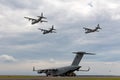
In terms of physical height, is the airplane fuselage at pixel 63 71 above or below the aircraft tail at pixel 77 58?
below

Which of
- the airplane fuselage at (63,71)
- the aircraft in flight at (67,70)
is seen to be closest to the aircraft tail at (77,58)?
the aircraft in flight at (67,70)

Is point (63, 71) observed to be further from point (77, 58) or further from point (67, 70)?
point (77, 58)

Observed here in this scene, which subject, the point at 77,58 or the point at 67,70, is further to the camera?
the point at 77,58

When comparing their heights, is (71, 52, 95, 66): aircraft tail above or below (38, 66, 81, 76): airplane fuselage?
above

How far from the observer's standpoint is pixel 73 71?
12875cm

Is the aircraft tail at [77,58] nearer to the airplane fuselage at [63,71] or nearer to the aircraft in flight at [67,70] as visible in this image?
the aircraft in flight at [67,70]

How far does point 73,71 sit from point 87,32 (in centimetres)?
2419

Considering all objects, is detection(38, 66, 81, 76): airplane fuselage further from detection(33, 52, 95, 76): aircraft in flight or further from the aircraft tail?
the aircraft tail

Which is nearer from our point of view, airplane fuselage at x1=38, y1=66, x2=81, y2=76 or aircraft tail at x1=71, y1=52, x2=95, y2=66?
airplane fuselage at x1=38, y1=66, x2=81, y2=76

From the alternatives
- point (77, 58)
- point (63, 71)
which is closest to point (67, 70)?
point (63, 71)

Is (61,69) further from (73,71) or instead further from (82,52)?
(82,52)

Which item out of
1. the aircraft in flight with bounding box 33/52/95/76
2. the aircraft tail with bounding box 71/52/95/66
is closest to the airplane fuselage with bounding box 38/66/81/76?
the aircraft in flight with bounding box 33/52/95/76

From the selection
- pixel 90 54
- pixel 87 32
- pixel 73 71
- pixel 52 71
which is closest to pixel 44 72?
pixel 52 71

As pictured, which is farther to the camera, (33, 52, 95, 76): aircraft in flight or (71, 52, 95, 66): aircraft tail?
(71, 52, 95, 66): aircraft tail
